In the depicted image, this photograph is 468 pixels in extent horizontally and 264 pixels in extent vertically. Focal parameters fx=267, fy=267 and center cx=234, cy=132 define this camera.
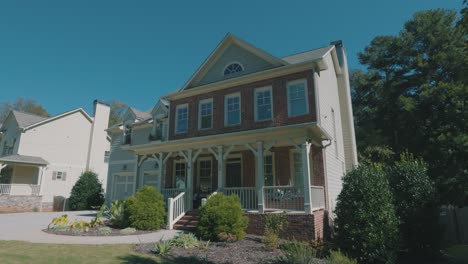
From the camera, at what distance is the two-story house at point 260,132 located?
11195mm

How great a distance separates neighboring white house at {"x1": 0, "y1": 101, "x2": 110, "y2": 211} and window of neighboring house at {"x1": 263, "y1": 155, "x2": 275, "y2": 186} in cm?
2036

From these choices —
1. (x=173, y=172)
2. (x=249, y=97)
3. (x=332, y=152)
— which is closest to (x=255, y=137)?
(x=249, y=97)

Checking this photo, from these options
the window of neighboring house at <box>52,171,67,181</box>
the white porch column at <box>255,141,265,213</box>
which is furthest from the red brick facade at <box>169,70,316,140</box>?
the window of neighboring house at <box>52,171,67,181</box>

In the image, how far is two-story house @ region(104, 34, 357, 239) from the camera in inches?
441

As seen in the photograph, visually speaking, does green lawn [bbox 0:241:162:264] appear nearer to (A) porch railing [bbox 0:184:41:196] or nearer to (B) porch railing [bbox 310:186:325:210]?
(B) porch railing [bbox 310:186:325:210]

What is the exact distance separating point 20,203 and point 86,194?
4.78m

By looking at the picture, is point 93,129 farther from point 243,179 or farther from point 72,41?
point 243,179

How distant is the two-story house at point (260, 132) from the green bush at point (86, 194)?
421 inches

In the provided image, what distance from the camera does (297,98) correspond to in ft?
41.2

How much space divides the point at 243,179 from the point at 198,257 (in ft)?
22.1

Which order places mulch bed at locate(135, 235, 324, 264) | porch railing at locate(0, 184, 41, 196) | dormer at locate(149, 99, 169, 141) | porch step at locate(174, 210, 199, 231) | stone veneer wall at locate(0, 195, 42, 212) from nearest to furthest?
mulch bed at locate(135, 235, 324, 264)
porch step at locate(174, 210, 199, 231)
dormer at locate(149, 99, 169, 141)
stone veneer wall at locate(0, 195, 42, 212)
porch railing at locate(0, 184, 41, 196)

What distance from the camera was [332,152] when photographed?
1402cm

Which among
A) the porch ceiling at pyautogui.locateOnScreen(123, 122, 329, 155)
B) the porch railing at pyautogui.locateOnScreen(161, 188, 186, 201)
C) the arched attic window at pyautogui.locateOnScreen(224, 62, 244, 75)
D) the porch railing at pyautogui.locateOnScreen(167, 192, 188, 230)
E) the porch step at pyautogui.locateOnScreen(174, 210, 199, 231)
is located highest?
the arched attic window at pyautogui.locateOnScreen(224, 62, 244, 75)

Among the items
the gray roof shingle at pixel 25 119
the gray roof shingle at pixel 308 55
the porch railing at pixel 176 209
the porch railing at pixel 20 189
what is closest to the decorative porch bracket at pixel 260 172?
the porch railing at pixel 176 209
